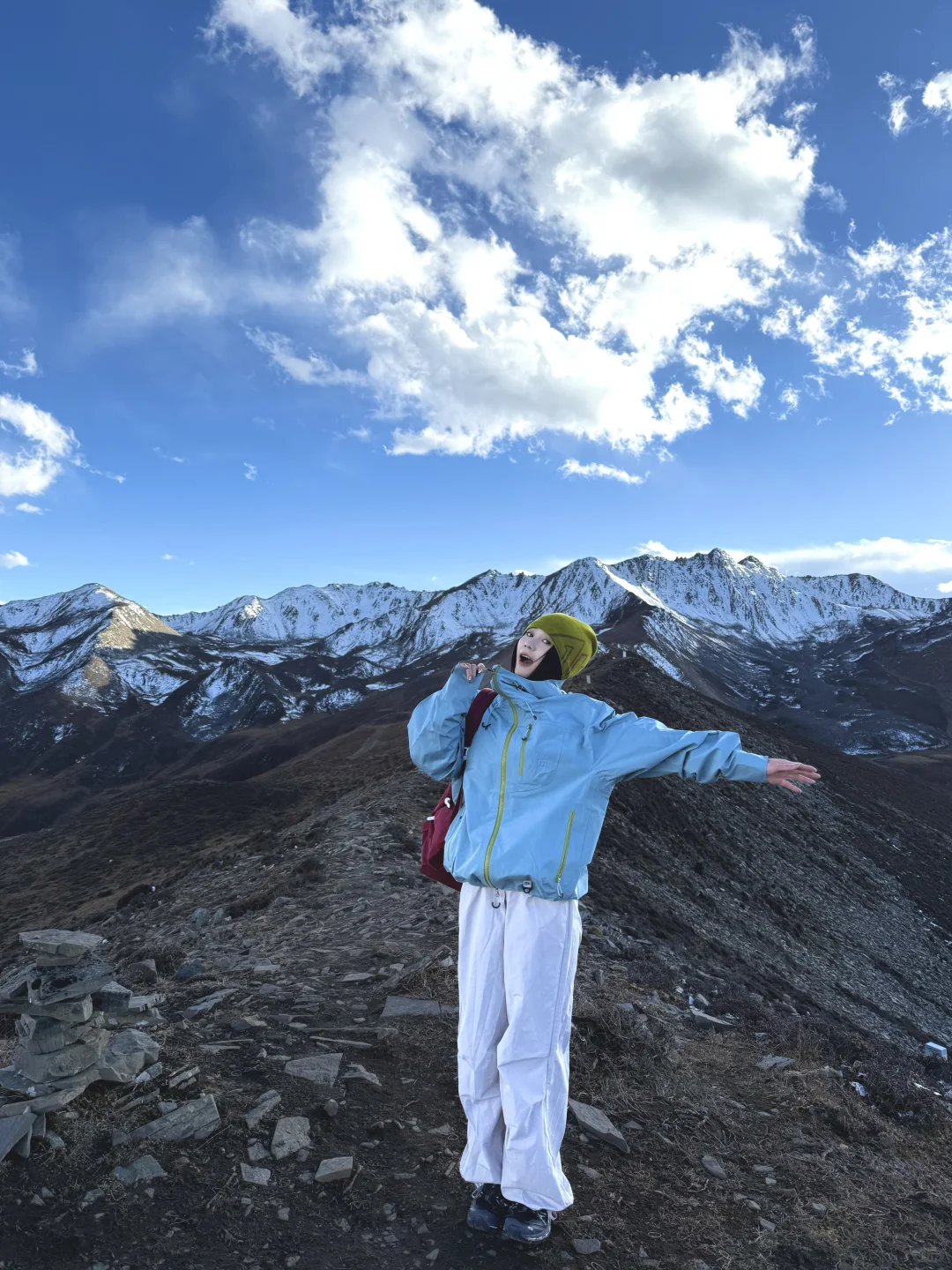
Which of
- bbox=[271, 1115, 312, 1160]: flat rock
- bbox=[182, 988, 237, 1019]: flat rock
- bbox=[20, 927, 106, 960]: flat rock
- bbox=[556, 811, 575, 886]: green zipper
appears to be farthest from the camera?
bbox=[182, 988, 237, 1019]: flat rock

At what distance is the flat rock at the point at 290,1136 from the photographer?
165 inches

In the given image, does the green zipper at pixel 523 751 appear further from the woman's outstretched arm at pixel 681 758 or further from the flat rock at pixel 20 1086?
the flat rock at pixel 20 1086

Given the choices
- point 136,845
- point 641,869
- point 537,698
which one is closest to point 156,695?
point 136,845

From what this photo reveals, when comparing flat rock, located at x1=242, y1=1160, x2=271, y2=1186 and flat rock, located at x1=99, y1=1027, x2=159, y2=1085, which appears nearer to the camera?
flat rock, located at x1=242, y1=1160, x2=271, y2=1186

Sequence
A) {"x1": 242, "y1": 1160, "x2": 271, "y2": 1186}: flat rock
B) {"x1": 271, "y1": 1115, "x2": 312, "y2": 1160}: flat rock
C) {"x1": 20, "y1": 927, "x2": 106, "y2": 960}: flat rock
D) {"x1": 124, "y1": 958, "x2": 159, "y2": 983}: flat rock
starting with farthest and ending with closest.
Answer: {"x1": 124, "y1": 958, "x2": 159, "y2": 983}: flat rock < {"x1": 20, "y1": 927, "x2": 106, "y2": 960}: flat rock < {"x1": 271, "y1": 1115, "x2": 312, "y2": 1160}: flat rock < {"x1": 242, "y1": 1160, "x2": 271, "y2": 1186}: flat rock

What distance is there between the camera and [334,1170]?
13.1ft

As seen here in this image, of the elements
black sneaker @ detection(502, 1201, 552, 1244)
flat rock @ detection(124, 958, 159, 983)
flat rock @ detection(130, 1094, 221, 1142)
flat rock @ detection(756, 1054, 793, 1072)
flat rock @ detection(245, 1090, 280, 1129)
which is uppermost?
flat rock @ detection(130, 1094, 221, 1142)

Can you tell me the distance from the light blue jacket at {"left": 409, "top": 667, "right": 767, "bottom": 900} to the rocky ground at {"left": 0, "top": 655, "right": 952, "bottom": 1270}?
2084 millimetres

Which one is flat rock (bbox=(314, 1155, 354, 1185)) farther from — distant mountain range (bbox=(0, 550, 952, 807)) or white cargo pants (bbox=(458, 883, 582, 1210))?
distant mountain range (bbox=(0, 550, 952, 807))

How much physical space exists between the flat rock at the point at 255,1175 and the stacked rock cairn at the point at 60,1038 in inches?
43.3

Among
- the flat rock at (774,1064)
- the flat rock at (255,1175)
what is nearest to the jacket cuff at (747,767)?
the flat rock at (255,1175)

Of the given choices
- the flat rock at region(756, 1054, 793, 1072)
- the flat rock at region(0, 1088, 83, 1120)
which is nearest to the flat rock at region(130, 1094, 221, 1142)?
the flat rock at region(0, 1088, 83, 1120)

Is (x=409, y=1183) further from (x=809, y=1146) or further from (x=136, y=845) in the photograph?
(x=136, y=845)

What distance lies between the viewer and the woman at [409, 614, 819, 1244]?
130 inches
